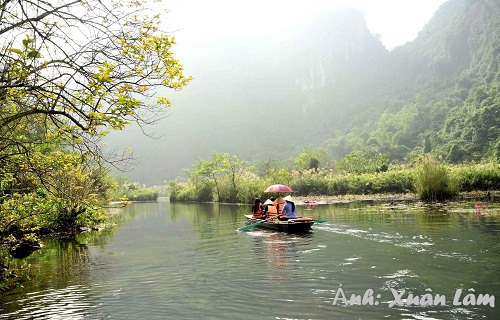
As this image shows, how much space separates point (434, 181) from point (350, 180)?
15449 millimetres

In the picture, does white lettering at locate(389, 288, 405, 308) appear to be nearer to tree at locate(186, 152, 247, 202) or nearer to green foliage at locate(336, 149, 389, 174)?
tree at locate(186, 152, 247, 202)

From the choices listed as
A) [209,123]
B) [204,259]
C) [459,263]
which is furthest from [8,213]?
[209,123]

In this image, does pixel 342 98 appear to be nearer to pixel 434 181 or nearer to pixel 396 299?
pixel 434 181

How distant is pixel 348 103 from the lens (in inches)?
5699

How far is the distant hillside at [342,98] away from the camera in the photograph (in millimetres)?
98000

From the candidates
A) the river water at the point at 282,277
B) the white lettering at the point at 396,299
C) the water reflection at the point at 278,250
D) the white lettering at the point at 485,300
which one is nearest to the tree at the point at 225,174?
the water reflection at the point at 278,250

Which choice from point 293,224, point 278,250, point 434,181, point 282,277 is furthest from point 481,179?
point 282,277

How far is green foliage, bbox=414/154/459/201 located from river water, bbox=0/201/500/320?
32.4 feet

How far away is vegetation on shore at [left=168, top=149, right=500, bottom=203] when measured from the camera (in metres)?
26.6

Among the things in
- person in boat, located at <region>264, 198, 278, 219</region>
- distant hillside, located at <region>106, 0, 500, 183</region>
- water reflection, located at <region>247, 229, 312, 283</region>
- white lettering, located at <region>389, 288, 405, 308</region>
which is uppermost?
distant hillside, located at <region>106, 0, 500, 183</region>

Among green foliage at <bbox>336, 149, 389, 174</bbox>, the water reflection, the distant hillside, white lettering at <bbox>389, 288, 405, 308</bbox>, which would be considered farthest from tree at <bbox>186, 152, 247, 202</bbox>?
the distant hillside

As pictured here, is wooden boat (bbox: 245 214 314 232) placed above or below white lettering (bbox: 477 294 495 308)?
above

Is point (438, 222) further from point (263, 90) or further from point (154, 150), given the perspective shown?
point (263, 90)

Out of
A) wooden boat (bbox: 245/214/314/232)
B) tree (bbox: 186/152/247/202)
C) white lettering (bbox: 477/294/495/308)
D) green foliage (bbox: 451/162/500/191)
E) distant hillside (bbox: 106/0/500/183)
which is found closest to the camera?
white lettering (bbox: 477/294/495/308)
